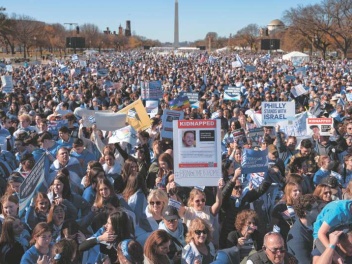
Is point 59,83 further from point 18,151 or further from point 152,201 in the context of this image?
point 152,201

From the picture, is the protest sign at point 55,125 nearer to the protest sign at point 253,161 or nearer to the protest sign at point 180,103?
the protest sign at point 180,103

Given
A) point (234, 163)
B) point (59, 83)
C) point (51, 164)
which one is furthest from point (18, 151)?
point (59, 83)

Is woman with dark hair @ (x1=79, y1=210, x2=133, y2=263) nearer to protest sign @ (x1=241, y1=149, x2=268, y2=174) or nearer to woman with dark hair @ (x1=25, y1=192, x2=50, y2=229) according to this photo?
woman with dark hair @ (x1=25, y1=192, x2=50, y2=229)

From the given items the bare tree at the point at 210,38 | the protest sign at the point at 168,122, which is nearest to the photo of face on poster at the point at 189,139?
the protest sign at the point at 168,122

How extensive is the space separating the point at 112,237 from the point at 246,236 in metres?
1.28

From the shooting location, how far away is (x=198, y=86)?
22.0m

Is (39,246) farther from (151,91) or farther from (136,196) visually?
(151,91)

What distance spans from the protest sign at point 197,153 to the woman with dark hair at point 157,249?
1670mm

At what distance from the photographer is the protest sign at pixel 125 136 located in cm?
902

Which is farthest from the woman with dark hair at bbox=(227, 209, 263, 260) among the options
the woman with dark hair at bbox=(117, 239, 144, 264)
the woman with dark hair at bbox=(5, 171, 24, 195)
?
the woman with dark hair at bbox=(5, 171, 24, 195)

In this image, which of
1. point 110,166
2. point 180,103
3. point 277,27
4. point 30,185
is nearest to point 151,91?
point 180,103

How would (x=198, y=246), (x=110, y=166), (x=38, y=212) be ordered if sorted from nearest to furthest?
(x=198, y=246)
(x=38, y=212)
(x=110, y=166)

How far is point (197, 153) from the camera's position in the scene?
5809mm

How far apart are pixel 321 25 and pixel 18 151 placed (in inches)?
2550
